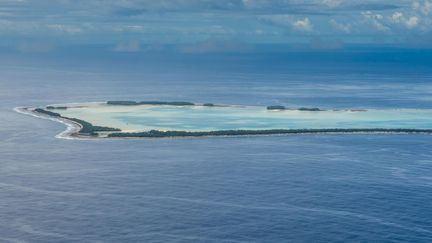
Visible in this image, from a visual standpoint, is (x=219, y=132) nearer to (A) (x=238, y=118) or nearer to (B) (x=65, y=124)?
(A) (x=238, y=118)

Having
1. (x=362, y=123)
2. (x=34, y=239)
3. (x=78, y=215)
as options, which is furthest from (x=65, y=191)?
(x=362, y=123)

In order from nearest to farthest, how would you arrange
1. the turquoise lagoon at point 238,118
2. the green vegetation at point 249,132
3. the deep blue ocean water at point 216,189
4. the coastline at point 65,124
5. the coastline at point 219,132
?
the deep blue ocean water at point 216,189, the coastline at point 219,132, the coastline at point 65,124, the green vegetation at point 249,132, the turquoise lagoon at point 238,118

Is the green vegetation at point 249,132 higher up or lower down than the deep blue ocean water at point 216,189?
higher up

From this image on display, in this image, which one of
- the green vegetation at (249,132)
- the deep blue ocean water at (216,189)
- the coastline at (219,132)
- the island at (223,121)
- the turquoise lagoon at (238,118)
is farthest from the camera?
the turquoise lagoon at (238,118)

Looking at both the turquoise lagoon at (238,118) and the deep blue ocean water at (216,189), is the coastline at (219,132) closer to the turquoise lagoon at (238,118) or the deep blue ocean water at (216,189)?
the deep blue ocean water at (216,189)

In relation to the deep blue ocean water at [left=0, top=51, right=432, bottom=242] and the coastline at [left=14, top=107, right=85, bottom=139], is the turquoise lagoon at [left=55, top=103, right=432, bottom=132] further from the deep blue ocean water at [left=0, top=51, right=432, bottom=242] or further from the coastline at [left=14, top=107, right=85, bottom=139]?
the deep blue ocean water at [left=0, top=51, right=432, bottom=242]

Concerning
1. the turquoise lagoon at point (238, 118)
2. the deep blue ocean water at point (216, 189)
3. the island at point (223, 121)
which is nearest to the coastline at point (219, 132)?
the island at point (223, 121)

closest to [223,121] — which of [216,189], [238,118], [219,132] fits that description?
[238,118]

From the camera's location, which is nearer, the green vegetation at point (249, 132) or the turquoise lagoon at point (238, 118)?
the green vegetation at point (249, 132)
